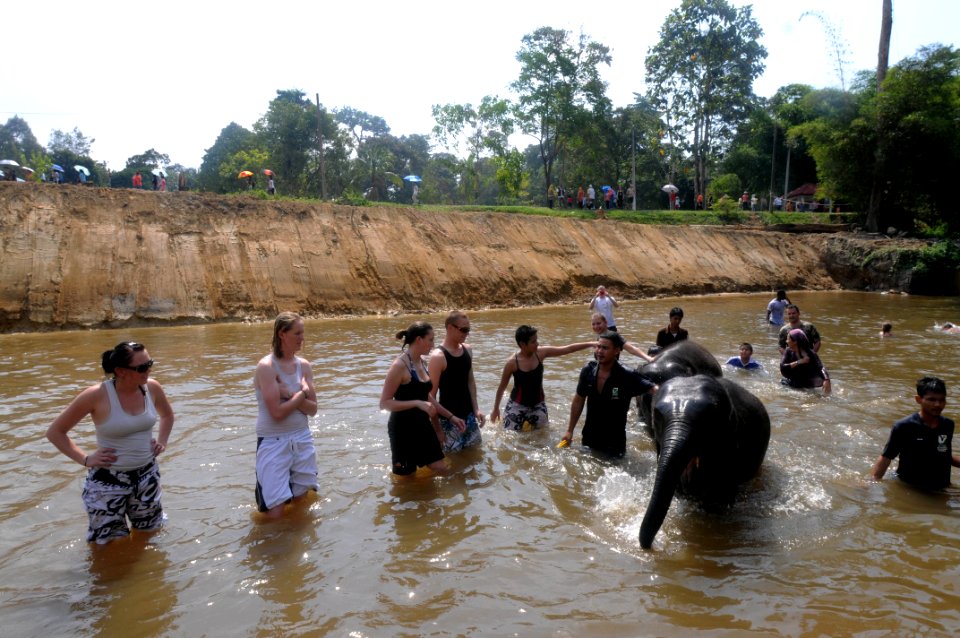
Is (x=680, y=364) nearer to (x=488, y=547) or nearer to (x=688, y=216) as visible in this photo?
(x=488, y=547)

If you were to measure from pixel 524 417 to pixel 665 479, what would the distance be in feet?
9.46

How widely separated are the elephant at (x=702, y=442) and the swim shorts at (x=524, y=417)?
1.99 meters

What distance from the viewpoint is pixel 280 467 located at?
189 inches

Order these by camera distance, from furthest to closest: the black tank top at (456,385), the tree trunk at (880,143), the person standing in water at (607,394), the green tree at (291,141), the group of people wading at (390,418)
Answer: the green tree at (291,141) < the tree trunk at (880,143) < the person standing in water at (607,394) < the black tank top at (456,385) < the group of people wading at (390,418)

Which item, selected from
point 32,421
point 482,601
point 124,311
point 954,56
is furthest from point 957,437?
point 954,56

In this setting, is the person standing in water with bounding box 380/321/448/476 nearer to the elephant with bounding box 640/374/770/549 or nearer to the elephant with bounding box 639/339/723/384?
the elephant with bounding box 640/374/770/549

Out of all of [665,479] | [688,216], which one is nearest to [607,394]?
[665,479]

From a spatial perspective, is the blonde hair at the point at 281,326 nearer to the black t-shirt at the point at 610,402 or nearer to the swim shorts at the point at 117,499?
the swim shorts at the point at 117,499

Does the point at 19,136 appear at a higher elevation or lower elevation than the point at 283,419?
higher

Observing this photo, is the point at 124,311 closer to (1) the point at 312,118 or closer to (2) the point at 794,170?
(1) the point at 312,118

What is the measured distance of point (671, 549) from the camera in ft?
14.6

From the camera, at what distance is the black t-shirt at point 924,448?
520 cm

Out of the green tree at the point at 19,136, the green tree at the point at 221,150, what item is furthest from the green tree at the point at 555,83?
the green tree at the point at 19,136

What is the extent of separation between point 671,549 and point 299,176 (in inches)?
1510
